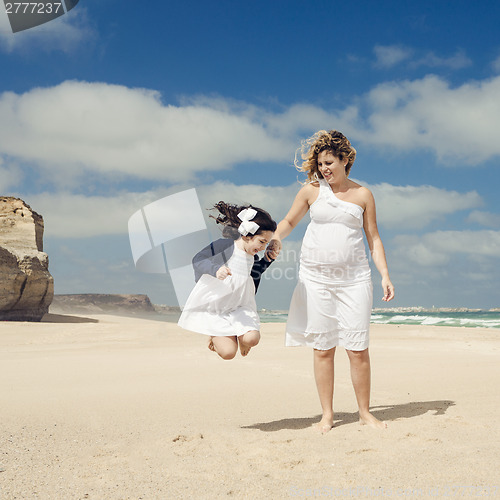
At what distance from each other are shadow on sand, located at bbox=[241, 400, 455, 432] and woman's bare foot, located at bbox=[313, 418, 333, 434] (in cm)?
15

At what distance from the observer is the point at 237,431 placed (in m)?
4.09

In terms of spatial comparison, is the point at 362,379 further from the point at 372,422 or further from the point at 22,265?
the point at 22,265

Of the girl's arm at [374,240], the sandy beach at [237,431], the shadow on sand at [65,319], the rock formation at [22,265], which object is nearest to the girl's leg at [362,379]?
the sandy beach at [237,431]

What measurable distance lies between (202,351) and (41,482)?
7.32 metres

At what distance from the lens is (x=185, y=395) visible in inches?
222

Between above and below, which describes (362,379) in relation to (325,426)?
above

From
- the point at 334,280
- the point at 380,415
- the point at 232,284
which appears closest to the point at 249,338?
the point at 232,284

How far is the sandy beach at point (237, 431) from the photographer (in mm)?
2877

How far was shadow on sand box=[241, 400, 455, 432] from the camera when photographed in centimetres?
435

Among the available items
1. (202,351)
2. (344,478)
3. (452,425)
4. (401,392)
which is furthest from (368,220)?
(202,351)

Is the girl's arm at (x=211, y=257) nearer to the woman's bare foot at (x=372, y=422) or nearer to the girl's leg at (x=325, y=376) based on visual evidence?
the girl's leg at (x=325, y=376)

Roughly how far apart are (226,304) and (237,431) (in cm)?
103

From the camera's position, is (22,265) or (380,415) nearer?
(380,415)

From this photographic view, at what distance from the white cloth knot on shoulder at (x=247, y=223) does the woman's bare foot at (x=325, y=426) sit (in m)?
1.68
